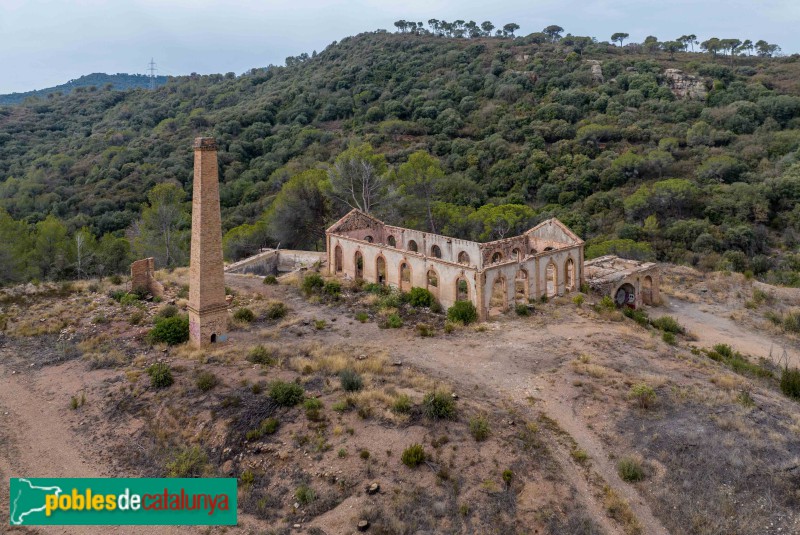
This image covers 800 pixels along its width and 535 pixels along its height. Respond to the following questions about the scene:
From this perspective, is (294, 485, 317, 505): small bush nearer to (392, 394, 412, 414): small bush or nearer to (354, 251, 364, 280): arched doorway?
(392, 394, 412, 414): small bush

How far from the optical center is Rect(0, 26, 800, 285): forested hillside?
3400cm

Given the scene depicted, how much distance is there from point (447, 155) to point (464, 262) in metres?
29.4

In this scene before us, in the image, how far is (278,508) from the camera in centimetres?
968

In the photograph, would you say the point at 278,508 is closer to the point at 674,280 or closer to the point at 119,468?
the point at 119,468

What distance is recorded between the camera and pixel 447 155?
5278cm

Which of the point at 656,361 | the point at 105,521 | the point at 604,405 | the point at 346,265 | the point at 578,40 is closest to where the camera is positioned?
the point at 105,521

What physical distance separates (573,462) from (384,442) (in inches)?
165

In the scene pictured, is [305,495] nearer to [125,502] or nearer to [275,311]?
[125,502]

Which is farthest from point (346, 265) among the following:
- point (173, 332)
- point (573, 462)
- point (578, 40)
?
point (578, 40)

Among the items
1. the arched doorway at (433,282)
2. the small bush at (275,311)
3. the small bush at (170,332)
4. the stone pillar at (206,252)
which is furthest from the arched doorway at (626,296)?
the small bush at (170,332)

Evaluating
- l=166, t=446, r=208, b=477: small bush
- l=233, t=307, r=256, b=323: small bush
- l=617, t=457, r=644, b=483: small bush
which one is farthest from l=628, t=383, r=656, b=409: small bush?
l=233, t=307, r=256, b=323: small bush

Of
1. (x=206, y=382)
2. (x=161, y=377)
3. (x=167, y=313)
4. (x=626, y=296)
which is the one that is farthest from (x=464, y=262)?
(x=161, y=377)

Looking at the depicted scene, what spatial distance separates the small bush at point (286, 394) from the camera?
12656 mm

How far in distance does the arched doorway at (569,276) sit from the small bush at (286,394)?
15.3 metres
